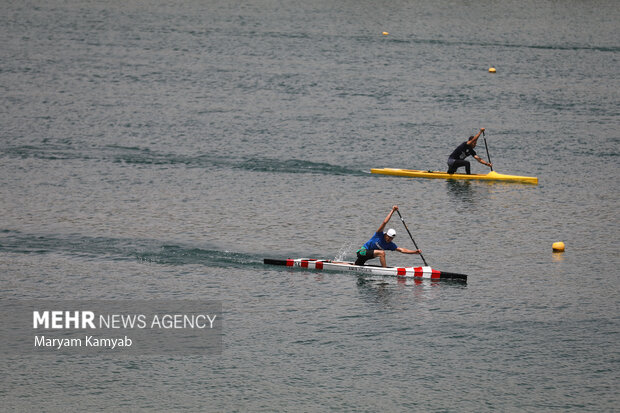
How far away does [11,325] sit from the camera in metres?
31.9

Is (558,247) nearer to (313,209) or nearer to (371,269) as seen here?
(371,269)

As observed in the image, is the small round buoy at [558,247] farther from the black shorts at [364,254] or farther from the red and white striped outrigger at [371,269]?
the black shorts at [364,254]

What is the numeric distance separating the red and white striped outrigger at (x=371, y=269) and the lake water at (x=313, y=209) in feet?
1.12

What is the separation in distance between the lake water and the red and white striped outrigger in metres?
0.34

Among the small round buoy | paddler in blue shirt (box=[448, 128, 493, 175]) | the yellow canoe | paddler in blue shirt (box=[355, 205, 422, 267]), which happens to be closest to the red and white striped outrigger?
paddler in blue shirt (box=[355, 205, 422, 267])

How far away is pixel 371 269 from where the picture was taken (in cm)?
3631

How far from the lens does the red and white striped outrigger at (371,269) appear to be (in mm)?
35875

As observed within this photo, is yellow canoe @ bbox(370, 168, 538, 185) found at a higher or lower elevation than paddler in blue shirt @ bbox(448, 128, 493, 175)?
lower

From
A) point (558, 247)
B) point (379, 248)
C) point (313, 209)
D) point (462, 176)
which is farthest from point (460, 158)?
point (379, 248)

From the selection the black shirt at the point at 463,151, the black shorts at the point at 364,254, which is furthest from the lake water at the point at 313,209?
the black shirt at the point at 463,151

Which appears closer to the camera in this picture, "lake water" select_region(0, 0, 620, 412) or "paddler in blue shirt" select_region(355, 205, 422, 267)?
"lake water" select_region(0, 0, 620, 412)

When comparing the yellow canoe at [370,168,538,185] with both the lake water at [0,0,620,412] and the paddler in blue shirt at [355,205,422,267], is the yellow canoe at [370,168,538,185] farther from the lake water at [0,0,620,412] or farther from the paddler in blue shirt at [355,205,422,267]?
the paddler in blue shirt at [355,205,422,267]

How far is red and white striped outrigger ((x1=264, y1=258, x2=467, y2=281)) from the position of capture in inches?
1412

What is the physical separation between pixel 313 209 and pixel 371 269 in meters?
8.97
